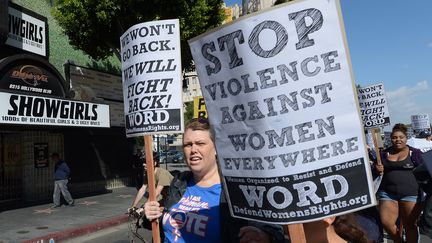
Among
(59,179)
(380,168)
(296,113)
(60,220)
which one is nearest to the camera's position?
(296,113)

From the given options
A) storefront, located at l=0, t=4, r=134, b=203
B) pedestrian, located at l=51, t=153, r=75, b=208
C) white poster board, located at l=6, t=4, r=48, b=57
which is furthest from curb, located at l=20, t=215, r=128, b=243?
white poster board, located at l=6, t=4, r=48, b=57

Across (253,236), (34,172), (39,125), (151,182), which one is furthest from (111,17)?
(253,236)

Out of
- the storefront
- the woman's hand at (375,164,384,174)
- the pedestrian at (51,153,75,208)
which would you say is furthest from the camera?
the pedestrian at (51,153,75,208)

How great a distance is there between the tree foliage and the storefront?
39.6 inches

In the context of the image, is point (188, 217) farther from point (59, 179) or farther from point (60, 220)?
point (59, 179)

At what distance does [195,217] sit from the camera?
2736mm

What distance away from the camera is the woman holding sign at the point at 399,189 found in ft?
18.5

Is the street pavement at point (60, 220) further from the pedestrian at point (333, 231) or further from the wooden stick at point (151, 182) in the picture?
the pedestrian at point (333, 231)

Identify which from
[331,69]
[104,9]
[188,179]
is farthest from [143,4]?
[331,69]

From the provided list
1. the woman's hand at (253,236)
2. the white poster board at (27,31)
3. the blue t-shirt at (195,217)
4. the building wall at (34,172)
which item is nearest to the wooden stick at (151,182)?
the blue t-shirt at (195,217)

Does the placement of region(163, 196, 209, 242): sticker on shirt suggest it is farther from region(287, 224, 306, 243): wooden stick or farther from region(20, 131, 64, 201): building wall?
region(20, 131, 64, 201): building wall

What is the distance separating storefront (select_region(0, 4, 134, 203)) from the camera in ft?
39.6

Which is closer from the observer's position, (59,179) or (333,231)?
(333,231)

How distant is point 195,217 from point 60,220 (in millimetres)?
9302
